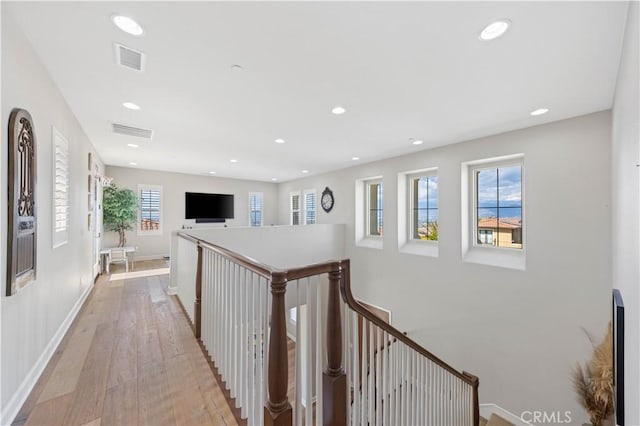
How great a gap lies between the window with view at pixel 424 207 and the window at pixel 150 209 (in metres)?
6.35

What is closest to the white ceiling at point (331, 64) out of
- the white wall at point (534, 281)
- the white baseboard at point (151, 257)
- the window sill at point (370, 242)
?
the white wall at point (534, 281)

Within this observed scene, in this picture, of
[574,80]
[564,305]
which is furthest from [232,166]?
[564,305]

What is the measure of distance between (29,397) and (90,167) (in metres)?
3.42

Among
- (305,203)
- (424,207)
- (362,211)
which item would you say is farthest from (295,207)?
(424,207)

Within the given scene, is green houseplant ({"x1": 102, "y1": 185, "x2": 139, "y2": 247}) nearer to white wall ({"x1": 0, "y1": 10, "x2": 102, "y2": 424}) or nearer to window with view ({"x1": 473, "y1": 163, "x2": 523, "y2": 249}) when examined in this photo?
white wall ({"x1": 0, "y1": 10, "x2": 102, "y2": 424})

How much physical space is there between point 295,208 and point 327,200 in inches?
77.5

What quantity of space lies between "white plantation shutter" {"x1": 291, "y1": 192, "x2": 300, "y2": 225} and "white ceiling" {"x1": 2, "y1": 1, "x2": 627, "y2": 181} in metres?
4.82

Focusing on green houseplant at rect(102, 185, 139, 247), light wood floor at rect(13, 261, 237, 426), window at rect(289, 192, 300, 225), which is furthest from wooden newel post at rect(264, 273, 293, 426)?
window at rect(289, 192, 300, 225)

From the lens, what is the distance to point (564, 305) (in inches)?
120

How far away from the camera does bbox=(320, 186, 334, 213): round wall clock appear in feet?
21.8

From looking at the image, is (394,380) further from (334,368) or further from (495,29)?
(495,29)

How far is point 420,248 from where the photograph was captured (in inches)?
186

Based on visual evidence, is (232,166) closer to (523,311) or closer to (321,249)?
(321,249)

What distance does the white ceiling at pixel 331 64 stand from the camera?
1443mm
